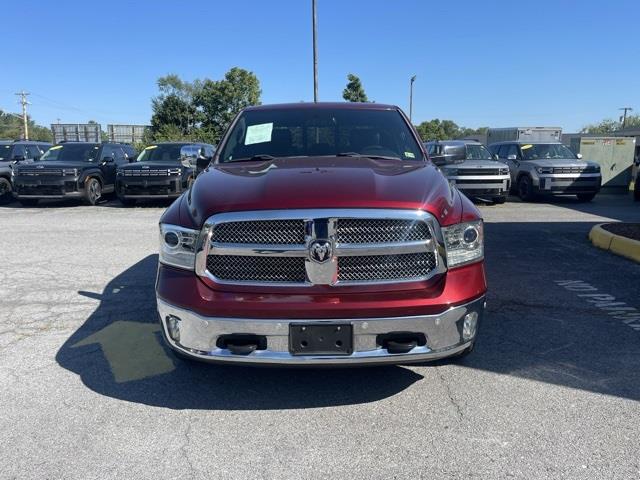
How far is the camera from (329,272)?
2.88 m

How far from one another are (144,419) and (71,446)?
0.41 meters

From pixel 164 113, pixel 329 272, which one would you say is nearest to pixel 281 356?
pixel 329 272

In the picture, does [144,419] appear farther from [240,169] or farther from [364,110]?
[364,110]

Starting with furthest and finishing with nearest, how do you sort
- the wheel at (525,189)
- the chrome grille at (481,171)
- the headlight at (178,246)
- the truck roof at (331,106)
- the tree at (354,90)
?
the tree at (354,90)
the wheel at (525,189)
the chrome grille at (481,171)
the truck roof at (331,106)
the headlight at (178,246)

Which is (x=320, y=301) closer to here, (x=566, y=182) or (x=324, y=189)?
(x=324, y=189)

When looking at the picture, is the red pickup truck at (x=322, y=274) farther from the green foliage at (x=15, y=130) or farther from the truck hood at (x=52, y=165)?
the green foliage at (x=15, y=130)

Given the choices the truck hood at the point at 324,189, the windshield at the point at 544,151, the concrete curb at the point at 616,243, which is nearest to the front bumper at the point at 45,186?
the truck hood at the point at 324,189

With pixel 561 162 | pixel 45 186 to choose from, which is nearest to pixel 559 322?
pixel 561 162

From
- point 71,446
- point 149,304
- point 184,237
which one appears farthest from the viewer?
point 149,304

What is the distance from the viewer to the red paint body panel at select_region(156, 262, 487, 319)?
2.80 metres

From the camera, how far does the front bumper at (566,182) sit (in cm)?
1466

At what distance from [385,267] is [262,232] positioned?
2.36ft

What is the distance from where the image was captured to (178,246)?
121 inches

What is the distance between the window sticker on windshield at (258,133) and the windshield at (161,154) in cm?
1030
